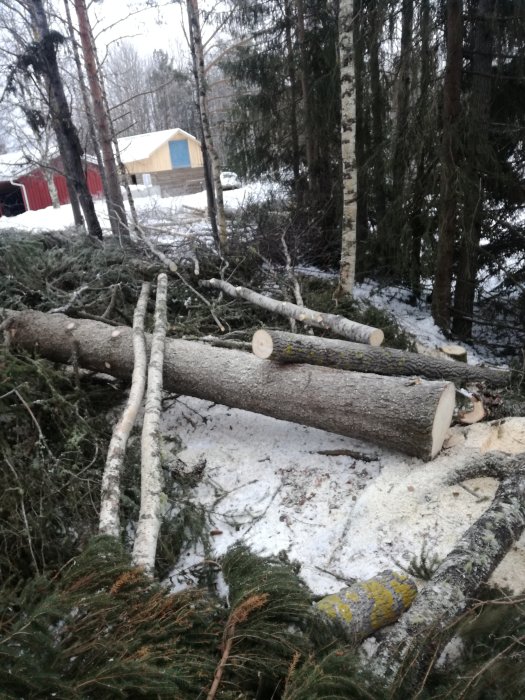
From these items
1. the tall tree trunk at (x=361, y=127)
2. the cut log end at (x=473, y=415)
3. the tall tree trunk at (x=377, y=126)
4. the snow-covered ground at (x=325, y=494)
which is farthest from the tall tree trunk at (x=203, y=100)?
the cut log end at (x=473, y=415)

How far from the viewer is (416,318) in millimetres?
8750

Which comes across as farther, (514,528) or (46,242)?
(46,242)

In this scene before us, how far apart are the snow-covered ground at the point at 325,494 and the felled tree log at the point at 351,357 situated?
0.70 meters

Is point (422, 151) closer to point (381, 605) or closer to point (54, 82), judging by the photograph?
point (54, 82)

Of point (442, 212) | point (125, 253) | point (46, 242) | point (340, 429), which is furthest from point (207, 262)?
point (340, 429)

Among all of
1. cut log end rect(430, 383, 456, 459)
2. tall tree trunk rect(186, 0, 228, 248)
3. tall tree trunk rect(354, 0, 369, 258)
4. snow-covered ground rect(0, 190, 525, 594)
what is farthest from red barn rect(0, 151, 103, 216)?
cut log end rect(430, 383, 456, 459)

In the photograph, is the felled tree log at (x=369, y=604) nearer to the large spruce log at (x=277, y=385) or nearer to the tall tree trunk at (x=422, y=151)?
the large spruce log at (x=277, y=385)

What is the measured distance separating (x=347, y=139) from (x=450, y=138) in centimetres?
157

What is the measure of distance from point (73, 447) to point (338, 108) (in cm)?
861

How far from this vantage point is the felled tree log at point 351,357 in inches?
168

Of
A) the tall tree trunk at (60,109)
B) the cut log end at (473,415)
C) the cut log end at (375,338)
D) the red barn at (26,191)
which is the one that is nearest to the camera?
the cut log end at (473,415)

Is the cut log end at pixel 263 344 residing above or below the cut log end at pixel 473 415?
above

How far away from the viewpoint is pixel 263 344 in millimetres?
4305

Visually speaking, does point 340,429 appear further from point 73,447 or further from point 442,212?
point 442,212
